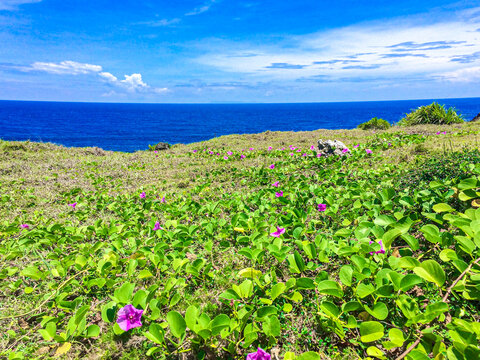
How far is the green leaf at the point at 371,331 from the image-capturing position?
58.0 inches

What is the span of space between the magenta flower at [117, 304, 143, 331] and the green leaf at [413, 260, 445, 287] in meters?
1.98

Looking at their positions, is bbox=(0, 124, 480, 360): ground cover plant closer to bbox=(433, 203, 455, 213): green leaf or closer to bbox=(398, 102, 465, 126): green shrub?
bbox=(433, 203, 455, 213): green leaf

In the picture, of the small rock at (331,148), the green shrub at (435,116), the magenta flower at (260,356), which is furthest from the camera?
the green shrub at (435,116)

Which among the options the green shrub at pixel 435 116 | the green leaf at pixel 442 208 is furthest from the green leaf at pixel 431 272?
the green shrub at pixel 435 116

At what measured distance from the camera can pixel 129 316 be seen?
1860mm

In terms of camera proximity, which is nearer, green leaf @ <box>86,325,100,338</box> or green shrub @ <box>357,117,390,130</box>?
green leaf @ <box>86,325,100,338</box>

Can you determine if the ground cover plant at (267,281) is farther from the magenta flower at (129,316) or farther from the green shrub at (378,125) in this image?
the green shrub at (378,125)

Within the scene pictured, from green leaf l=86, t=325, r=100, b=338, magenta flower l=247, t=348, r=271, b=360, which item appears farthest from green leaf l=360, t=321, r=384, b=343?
green leaf l=86, t=325, r=100, b=338

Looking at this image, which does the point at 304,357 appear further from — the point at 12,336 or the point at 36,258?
the point at 36,258

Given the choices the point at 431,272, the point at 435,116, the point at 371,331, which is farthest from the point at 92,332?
the point at 435,116

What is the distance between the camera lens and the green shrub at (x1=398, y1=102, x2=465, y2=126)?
15.6m

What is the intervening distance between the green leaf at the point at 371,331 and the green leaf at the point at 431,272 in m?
0.47

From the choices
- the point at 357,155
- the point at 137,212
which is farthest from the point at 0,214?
the point at 357,155

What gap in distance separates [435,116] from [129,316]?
20.5 metres
